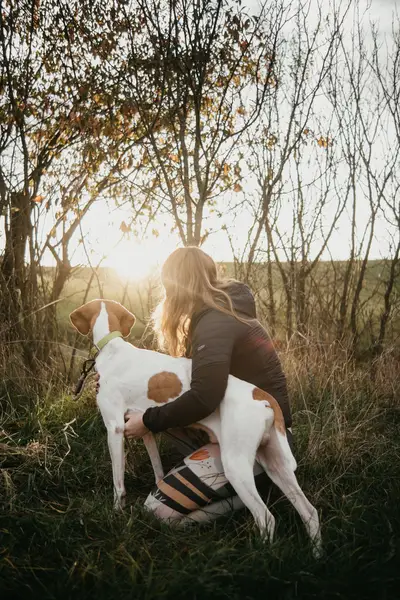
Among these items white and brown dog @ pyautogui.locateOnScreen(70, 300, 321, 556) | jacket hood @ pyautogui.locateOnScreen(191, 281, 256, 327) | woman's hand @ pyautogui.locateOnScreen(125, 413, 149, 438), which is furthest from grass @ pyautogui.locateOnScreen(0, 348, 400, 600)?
jacket hood @ pyautogui.locateOnScreen(191, 281, 256, 327)

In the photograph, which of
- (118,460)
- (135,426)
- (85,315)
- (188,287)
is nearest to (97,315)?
(85,315)

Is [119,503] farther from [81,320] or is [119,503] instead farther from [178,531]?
[81,320]

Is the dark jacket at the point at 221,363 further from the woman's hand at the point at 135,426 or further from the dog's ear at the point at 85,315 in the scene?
the dog's ear at the point at 85,315

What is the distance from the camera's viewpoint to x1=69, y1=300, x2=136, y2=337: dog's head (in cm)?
340

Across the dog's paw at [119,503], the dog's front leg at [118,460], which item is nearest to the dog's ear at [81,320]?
the dog's front leg at [118,460]

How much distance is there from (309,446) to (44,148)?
13.3 feet

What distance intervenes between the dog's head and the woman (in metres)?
0.25

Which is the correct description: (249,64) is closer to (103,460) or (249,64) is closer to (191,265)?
(191,265)

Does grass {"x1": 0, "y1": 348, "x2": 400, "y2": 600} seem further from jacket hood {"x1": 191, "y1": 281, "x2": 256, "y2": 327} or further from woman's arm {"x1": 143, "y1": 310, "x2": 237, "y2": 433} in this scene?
jacket hood {"x1": 191, "y1": 281, "x2": 256, "y2": 327}

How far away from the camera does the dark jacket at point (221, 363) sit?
2770mm

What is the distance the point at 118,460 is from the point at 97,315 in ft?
2.93

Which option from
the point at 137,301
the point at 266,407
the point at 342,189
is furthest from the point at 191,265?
the point at 342,189

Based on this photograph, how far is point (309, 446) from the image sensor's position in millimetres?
3654

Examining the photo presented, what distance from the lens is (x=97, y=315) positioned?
340 cm
